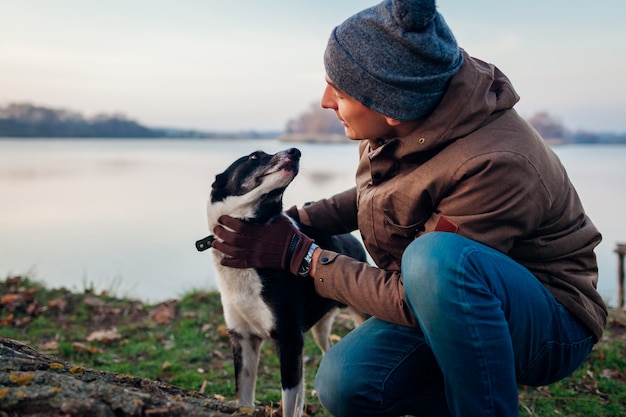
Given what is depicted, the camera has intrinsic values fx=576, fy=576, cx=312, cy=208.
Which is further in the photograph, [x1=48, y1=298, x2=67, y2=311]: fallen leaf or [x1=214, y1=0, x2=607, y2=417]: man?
[x1=48, y1=298, x2=67, y2=311]: fallen leaf

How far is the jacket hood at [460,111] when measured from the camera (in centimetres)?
221

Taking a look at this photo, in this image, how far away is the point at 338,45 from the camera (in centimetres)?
233

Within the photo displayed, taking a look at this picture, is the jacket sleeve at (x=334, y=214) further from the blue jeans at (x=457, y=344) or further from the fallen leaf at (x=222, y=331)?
the fallen leaf at (x=222, y=331)

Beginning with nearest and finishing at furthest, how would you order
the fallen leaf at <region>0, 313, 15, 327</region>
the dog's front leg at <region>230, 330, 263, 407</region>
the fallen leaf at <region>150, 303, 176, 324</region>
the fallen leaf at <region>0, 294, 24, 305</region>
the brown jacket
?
1. the brown jacket
2. the dog's front leg at <region>230, 330, 263, 407</region>
3. the fallen leaf at <region>0, 313, 15, 327</region>
4. the fallen leaf at <region>150, 303, 176, 324</region>
5. the fallen leaf at <region>0, 294, 24, 305</region>

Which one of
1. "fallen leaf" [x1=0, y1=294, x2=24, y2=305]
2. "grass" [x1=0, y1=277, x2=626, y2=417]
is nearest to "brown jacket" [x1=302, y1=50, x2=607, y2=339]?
"grass" [x1=0, y1=277, x2=626, y2=417]

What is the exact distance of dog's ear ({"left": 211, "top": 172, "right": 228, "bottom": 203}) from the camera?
9.81 feet

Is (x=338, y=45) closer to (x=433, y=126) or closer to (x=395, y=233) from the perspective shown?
(x=433, y=126)

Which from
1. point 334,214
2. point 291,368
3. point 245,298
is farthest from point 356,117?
point 291,368

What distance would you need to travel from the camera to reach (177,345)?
14.4 feet

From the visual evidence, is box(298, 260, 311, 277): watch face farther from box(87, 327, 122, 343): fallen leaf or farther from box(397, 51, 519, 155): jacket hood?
box(87, 327, 122, 343): fallen leaf

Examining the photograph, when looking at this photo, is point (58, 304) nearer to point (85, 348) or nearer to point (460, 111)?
point (85, 348)

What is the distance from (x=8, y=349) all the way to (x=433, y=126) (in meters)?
1.73

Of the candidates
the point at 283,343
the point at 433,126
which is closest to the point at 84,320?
the point at 283,343

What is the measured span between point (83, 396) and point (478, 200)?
4.78 ft
